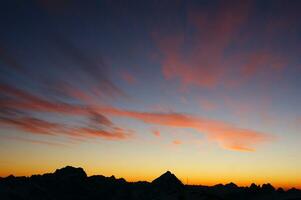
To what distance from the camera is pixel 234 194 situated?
560 feet

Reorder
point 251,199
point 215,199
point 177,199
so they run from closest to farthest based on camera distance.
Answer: point 215,199, point 177,199, point 251,199

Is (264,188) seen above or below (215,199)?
above

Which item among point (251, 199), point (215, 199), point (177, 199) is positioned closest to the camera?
point (215, 199)

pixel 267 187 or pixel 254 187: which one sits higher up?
pixel 254 187

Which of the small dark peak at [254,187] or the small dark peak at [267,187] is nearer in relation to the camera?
the small dark peak at [267,187]

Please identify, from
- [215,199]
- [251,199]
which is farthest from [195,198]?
[251,199]

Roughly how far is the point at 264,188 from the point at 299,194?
35.0 m

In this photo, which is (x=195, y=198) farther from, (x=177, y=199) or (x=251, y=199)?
(x=251, y=199)

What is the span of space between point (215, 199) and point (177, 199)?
21.9 metres

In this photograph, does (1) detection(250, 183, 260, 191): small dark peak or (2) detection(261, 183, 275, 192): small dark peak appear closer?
(2) detection(261, 183, 275, 192): small dark peak

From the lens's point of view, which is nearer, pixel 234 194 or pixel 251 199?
pixel 251 199

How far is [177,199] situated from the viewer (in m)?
149

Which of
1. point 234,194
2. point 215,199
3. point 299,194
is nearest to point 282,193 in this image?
point 299,194

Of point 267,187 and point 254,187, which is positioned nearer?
point 267,187
